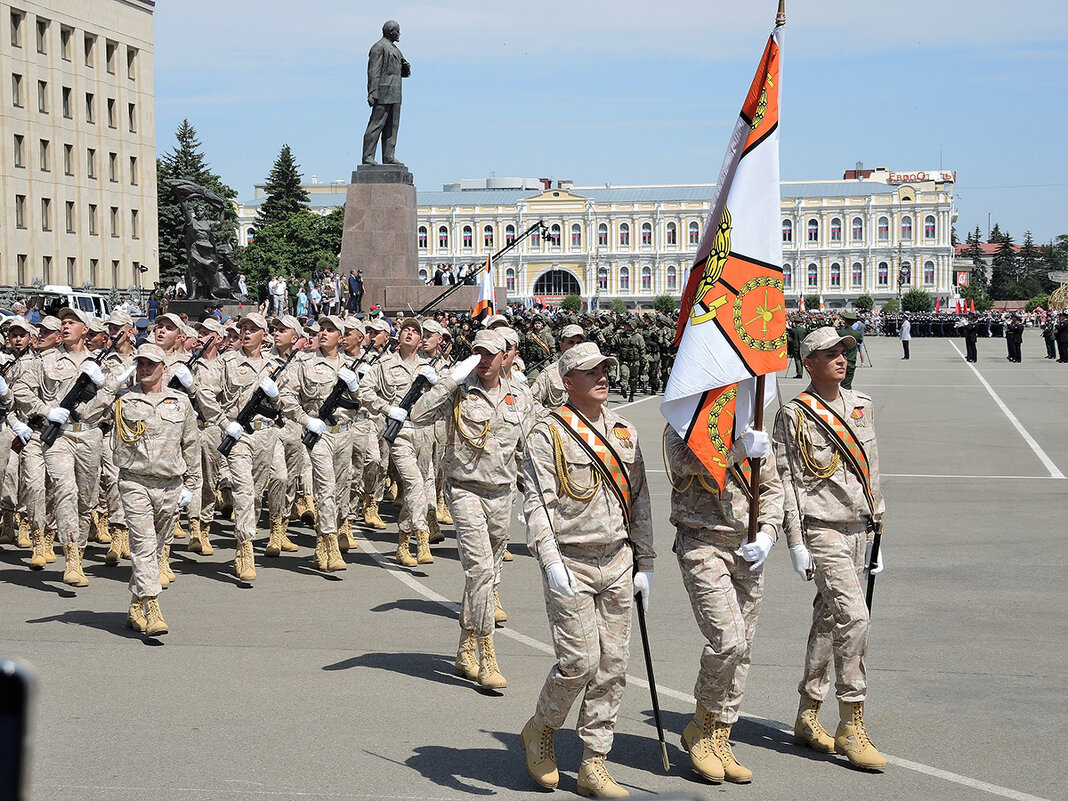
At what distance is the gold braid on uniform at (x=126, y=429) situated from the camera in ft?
30.0

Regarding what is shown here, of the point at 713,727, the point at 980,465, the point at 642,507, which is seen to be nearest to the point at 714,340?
the point at 642,507

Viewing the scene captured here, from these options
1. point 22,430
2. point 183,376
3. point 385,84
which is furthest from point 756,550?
point 385,84

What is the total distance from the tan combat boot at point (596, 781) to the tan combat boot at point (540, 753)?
21cm

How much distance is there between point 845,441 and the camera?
658cm

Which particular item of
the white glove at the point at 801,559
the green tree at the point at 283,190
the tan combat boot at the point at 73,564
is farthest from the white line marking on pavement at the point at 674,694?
the green tree at the point at 283,190

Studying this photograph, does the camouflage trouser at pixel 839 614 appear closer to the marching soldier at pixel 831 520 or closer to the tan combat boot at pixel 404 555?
the marching soldier at pixel 831 520

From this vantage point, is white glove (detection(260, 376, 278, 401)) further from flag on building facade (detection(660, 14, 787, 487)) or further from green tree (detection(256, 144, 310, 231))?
green tree (detection(256, 144, 310, 231))

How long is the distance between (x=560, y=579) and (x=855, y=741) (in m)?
1.68

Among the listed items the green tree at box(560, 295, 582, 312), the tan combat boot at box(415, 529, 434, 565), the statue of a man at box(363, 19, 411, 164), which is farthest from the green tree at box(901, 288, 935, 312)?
the tan combat boot at box(415, 529, 434, 565)

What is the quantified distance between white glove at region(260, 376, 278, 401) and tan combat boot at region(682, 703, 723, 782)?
6.09m

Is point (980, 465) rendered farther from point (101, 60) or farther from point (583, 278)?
point (583, 278)

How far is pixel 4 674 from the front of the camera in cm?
148

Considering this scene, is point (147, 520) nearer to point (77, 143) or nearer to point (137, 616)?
point (137, 616)

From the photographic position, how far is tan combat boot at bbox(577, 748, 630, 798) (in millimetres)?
5730
